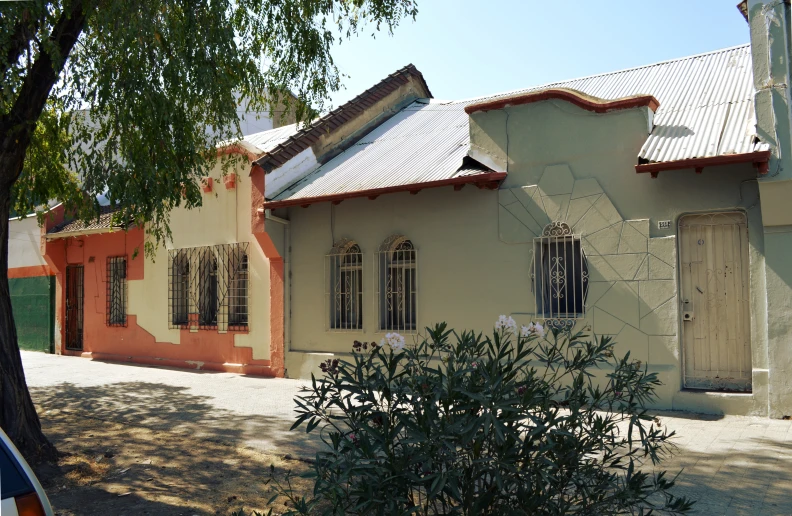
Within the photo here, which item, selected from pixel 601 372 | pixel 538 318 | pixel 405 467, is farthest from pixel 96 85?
pixel 601 372

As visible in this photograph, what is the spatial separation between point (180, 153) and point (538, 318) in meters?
5.32

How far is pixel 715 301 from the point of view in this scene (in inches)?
326

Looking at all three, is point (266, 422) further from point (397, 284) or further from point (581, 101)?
point (581, 101)

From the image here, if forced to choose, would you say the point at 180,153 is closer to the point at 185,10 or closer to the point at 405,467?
the point at 185,10

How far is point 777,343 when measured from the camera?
302 inches

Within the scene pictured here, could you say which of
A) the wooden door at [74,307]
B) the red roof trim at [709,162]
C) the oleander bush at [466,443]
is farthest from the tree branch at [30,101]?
→ the wooden door at [74,307]

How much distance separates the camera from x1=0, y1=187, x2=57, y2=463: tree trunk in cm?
616

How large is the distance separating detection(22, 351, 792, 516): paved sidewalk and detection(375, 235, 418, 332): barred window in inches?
80.0

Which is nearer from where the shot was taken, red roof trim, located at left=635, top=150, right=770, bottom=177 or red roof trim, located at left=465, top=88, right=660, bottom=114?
red roof trim, located at left=635, top=150, right=770, bottom=177

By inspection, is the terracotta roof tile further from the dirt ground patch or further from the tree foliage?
the dirt ground patch

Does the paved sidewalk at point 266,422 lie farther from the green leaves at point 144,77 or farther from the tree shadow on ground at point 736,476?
the green leaves at point 144,77

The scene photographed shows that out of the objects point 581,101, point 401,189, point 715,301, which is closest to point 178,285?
point 401,189

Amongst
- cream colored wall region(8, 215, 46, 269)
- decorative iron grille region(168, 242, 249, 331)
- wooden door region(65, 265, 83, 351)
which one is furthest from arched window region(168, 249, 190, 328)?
cream colored wall region(8, 215, 46, 269)

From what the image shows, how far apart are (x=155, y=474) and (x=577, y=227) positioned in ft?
20.4
